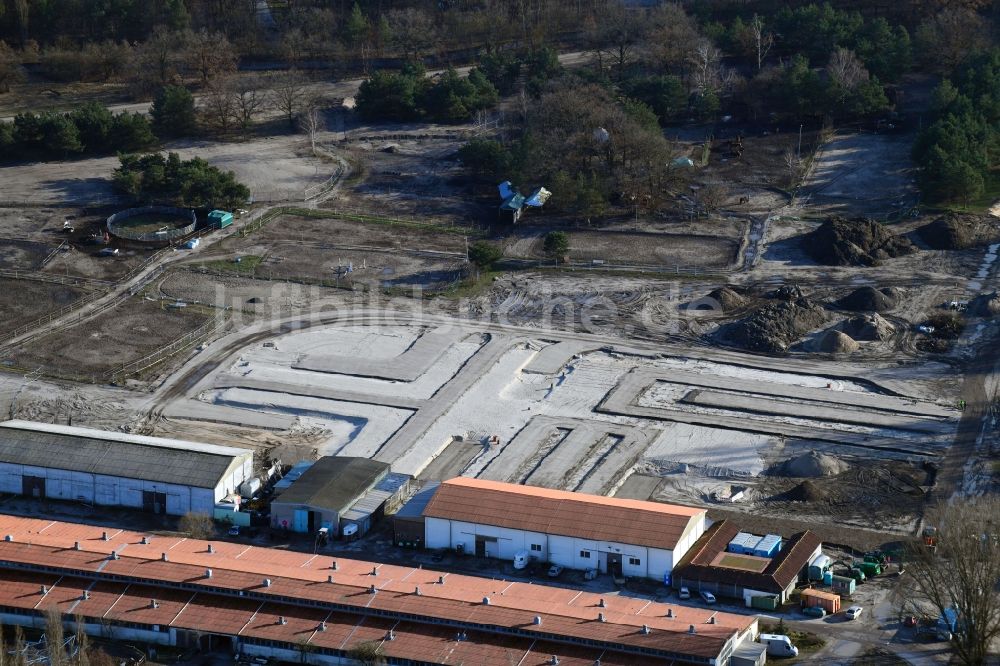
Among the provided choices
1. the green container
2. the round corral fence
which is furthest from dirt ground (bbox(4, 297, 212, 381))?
the green container

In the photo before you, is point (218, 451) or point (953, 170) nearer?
point (218, 451)

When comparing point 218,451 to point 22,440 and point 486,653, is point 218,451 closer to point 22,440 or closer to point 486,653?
point 22,440

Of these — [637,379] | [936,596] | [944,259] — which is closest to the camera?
[936,596]

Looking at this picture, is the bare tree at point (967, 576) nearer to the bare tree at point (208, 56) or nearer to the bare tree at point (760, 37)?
the bare tree at point (760, 37)

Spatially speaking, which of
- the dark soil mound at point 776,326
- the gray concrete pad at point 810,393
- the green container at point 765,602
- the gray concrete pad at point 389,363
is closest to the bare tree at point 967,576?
the green container at point 765,602

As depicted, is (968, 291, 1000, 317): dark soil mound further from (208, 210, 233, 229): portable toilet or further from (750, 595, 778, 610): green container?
(208, 210, 233, 229): portable toilet

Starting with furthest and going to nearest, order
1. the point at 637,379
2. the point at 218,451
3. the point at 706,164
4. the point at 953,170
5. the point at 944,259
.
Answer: the point at 706,164
the point at 953,170
the point at 944,259
the point at 637,379
the point at 218,451

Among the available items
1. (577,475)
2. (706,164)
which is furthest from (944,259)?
(577,475)
